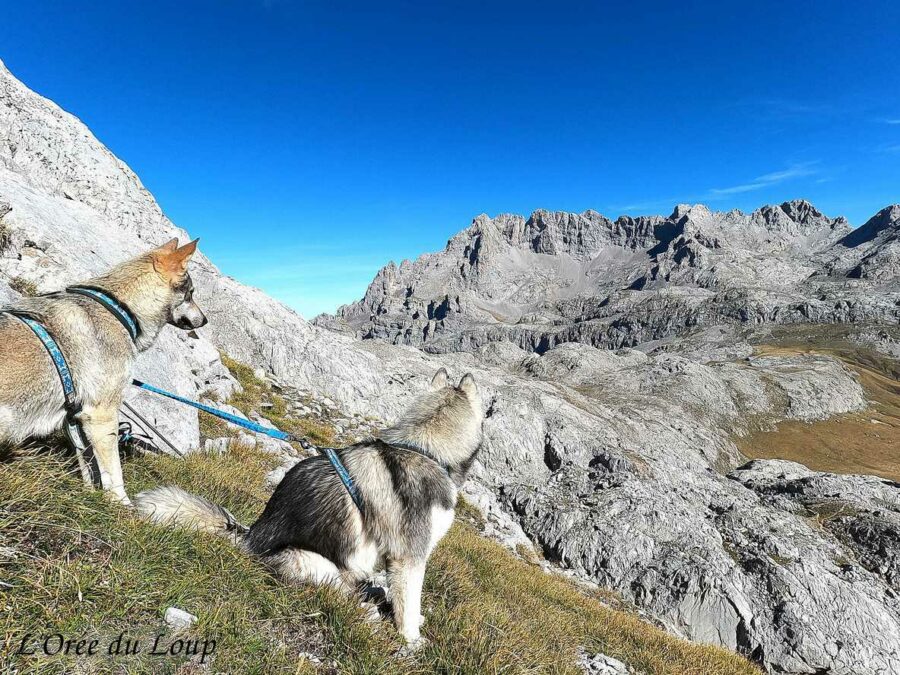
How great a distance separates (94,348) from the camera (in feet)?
14.6

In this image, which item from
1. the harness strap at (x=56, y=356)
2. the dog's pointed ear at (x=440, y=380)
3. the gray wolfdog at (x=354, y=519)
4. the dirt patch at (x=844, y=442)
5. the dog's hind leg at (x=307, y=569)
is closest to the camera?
the harness strap at (x=56, y=356)

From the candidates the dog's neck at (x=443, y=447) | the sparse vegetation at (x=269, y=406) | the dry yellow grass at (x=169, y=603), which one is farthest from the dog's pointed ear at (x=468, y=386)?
the sparse vegetation at (x=269, y=406)

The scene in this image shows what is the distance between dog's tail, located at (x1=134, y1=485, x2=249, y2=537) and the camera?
4.21 metres

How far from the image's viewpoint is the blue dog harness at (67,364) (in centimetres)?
406

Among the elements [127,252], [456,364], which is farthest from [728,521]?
[456,364]

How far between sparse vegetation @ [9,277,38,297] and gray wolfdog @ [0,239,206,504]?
699cm

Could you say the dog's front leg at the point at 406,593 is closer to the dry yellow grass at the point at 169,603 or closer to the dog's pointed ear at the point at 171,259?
the dry yellow grass at the point at 169,603

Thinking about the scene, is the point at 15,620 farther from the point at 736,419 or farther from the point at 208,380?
the point at 736,419

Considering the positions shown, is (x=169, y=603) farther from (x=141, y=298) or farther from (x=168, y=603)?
(x=141, y=298)

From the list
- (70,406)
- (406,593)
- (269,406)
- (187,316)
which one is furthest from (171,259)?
(269,406)

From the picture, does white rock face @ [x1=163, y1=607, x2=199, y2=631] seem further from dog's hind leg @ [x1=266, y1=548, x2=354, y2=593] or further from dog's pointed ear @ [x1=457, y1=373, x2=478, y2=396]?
dog's pointed ear @ [x1=457, y1=373, x2=478, y2=396]

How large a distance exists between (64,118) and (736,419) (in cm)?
11823

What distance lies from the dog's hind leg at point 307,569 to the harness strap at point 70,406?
7.30 ft

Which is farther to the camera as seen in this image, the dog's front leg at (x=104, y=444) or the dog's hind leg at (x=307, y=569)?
the dog's front leg at (x=104, y=444)
